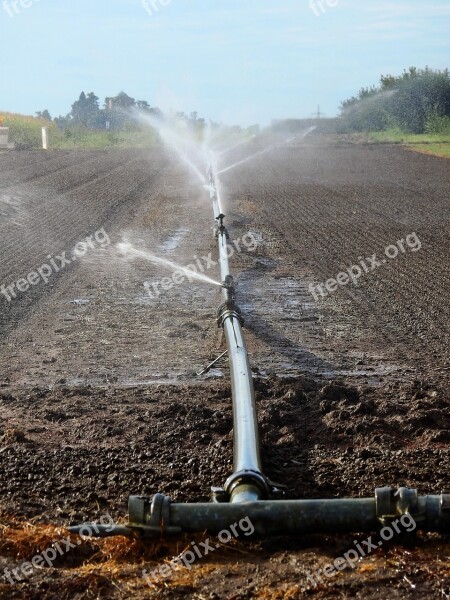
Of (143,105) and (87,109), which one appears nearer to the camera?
(143,105)

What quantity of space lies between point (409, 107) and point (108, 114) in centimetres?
2407

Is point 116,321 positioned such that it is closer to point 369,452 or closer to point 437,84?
point 369,452

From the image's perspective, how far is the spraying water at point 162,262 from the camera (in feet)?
36.7

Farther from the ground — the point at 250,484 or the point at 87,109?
the point at 87,109

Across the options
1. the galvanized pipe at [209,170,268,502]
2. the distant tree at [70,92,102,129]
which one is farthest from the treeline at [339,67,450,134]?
the galvanized pipe at [209,170,268,502]

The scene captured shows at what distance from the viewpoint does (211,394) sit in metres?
6.57

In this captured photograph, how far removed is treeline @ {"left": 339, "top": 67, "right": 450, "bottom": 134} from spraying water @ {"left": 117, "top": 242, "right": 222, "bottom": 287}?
45.4m

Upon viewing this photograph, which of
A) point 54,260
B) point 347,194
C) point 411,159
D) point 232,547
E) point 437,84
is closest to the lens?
point 232,547

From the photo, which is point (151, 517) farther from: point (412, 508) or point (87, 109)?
point (87, 109)

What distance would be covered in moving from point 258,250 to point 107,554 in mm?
9919

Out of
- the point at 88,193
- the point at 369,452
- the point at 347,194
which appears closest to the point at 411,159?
the point at 347,194

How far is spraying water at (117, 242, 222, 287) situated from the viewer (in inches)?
441

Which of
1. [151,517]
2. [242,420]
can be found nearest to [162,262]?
[242,420]

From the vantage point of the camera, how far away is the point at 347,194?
72.6 ft
